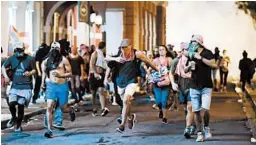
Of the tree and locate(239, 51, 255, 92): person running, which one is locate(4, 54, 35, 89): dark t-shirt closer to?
locate(239, 51, 255, 92): person running

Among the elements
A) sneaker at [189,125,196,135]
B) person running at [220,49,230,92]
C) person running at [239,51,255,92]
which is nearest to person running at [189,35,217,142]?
sneaker at [189,125,196,135]

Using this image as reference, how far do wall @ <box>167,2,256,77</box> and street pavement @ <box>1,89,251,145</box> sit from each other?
60.3 ft

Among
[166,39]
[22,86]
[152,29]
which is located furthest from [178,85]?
[152,29]

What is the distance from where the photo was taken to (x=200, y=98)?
454 inches

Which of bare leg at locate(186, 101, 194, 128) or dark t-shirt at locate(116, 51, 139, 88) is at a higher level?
dark t-shirt at locate(116, 51, 139, 88)

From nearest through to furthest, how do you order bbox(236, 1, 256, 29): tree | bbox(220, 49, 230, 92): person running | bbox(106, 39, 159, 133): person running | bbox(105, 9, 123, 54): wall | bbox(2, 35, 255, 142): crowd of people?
bbox(2, 35, 255, 142): crowd of people → bbox(106, 39, 159, 133): person running → bbox(220, 49, 230, 92): person running → bbox(105, 9, 123, 54): wall → bbox(236, 1, 256, 29): tree

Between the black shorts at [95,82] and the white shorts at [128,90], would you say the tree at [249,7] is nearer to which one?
the black shorts at [95,82]

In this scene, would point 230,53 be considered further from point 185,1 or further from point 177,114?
point 177,114

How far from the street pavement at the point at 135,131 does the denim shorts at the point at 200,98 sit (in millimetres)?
602

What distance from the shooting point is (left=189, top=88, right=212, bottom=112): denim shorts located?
11.4 meters

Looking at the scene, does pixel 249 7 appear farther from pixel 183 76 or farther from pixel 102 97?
pixel 183 76

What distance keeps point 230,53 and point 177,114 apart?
19670 mm

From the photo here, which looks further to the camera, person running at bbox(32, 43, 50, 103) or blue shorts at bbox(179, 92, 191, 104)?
person running at bbox(32, 43, 50, 103)

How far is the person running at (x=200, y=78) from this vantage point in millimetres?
11328
